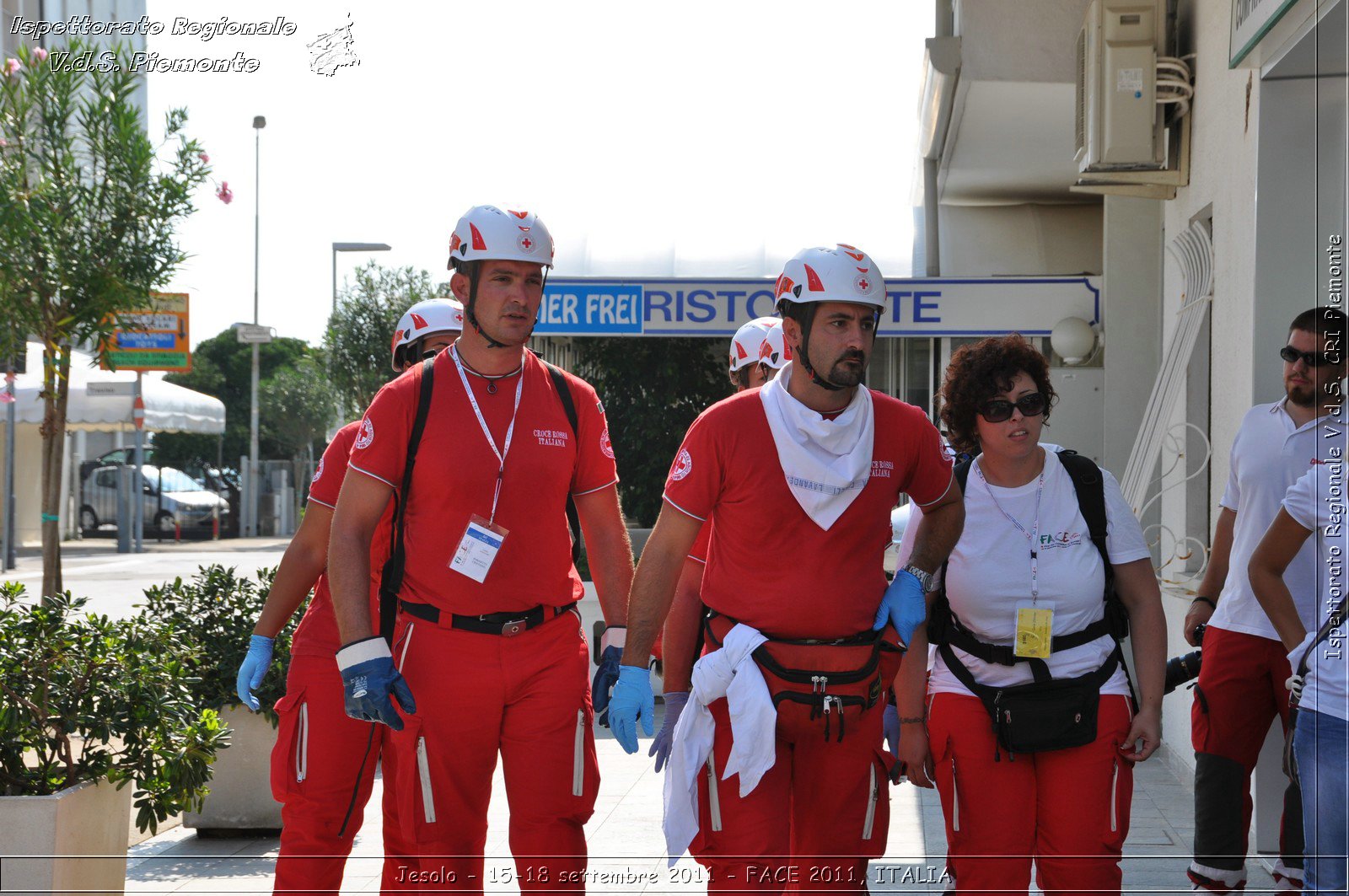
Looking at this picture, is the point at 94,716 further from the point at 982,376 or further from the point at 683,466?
the point at 982,376

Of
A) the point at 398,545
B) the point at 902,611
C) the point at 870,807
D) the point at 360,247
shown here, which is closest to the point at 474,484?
the point at 398,545

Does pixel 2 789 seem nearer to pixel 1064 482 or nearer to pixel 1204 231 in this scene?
pixel 1064 482

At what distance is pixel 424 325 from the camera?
5277mm

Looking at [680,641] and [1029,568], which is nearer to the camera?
[1029,568]

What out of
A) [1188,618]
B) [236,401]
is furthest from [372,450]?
[236,401]

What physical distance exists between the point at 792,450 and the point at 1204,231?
5.01m

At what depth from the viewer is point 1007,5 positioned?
9.92 meters

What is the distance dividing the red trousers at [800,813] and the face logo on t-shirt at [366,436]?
1248mm

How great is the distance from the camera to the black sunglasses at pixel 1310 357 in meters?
4.64

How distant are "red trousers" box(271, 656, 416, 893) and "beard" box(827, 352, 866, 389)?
1819 mm

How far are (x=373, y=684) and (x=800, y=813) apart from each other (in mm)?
1247

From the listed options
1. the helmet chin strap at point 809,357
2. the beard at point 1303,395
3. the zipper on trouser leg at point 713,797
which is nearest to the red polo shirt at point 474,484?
the zipper on trouser leg at point 713,797

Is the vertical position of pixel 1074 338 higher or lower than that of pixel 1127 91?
lower

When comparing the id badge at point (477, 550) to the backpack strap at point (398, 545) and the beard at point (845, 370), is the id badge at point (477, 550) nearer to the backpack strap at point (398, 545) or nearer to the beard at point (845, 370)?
the backpack strap at point (398, 545)
